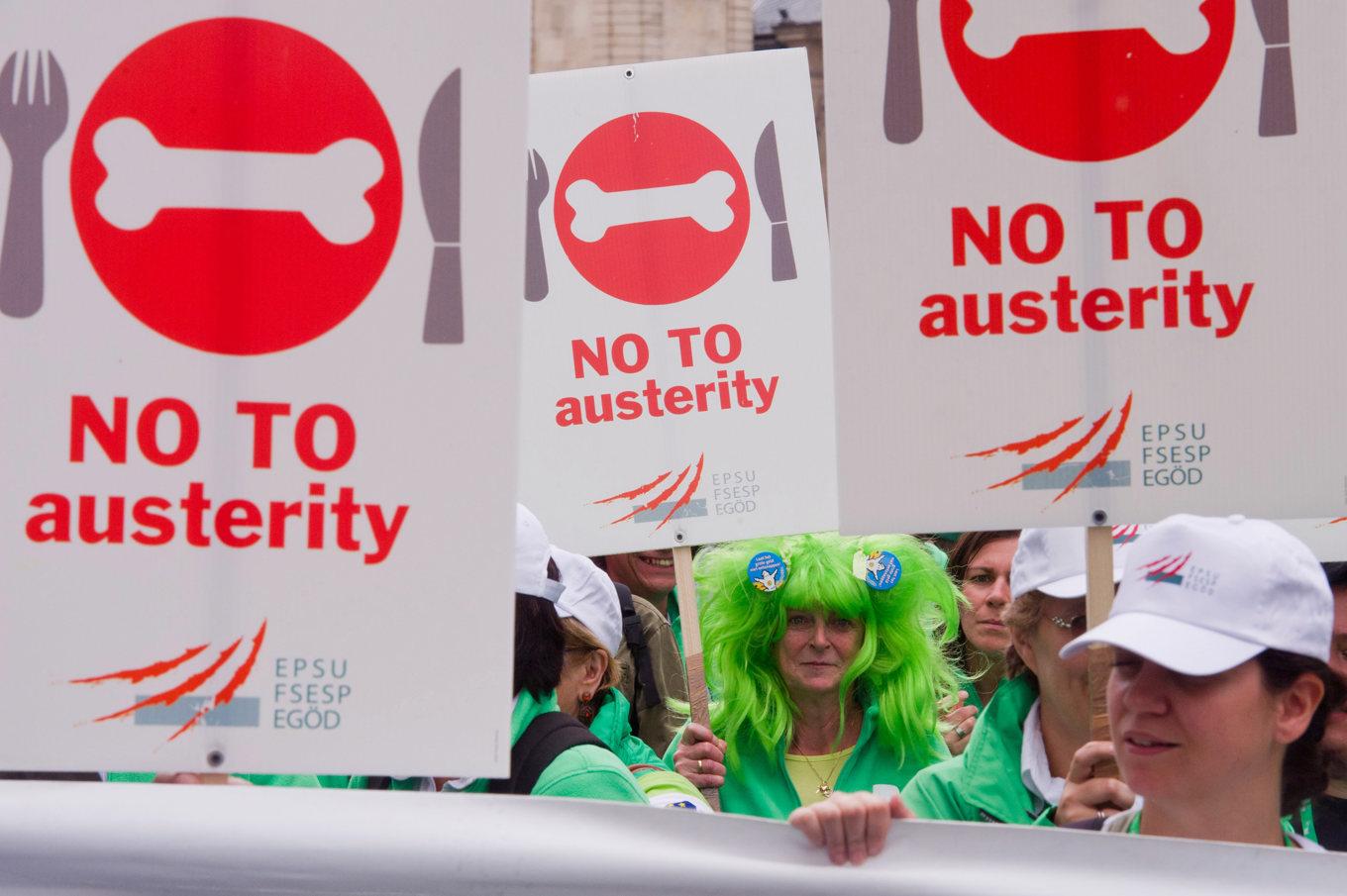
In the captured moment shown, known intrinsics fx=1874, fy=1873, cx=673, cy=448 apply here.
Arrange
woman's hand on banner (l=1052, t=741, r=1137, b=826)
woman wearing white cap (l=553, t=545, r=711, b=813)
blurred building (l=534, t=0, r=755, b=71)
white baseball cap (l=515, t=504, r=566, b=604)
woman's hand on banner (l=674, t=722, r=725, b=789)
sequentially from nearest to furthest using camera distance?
woman's hand on banner (l=1052, t=741, r=1137, b=826) → white baseball cap (l=515, t=504, r=566, b=604) → woman wearing white cap (l=553, t=545, r=711, b=813) → woman's hand on banner (l=674, t=722, r=725, b=789) → blurred building (l=534, t=0, r=755, b=71)

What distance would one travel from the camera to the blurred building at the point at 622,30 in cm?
2603

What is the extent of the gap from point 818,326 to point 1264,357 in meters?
2.41

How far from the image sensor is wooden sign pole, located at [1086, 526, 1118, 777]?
8.70 feet

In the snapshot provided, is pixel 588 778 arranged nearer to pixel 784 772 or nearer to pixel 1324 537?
pixel 784 772

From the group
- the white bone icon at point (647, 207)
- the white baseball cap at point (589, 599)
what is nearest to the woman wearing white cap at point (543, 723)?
the white baseball cap at point (589, 599)

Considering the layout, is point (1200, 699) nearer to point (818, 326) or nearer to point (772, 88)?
point (818, 326)

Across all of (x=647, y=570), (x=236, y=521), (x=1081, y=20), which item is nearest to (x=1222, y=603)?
(x=1081, y=20)

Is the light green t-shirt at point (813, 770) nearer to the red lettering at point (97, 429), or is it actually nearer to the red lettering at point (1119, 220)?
the red lettering at point (1119, 220)

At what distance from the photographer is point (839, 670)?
4.29m

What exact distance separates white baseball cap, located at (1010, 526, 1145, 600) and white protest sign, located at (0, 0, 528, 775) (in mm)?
1153

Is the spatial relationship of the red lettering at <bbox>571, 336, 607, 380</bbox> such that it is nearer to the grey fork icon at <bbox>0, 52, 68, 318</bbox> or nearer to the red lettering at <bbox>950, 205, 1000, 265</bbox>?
the red lettering at <bbox>950, 205, 1000, 265</bbox>

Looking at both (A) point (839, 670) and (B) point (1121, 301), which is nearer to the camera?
(B) point (1121, 301)

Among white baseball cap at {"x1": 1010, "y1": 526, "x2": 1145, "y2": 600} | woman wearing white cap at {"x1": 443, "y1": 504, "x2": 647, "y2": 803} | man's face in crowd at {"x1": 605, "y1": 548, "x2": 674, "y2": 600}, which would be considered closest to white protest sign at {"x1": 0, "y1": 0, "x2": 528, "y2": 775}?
woman wearing white cap at {"x1": 443, "y1": 504, "x2": 647, "y2": 803}

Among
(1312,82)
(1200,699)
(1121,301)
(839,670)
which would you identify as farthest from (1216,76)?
(839,670)
